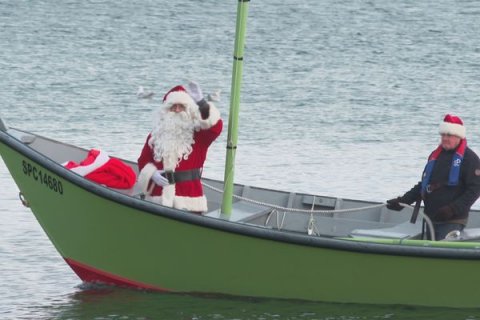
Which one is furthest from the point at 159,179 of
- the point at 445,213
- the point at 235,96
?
the point at 445,213

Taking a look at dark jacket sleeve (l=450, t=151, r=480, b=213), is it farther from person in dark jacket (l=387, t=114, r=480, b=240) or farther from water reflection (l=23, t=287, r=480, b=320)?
water reflection (l=23, t=287, r=480, b=320)

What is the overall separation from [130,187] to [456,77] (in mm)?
15508

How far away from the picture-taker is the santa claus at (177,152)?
13.8 m

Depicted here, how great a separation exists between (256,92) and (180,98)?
13.4 meters

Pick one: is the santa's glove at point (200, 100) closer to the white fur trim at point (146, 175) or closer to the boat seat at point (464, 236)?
the white fur trim at point (146, 175)

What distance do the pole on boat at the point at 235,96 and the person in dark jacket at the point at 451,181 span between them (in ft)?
5.29

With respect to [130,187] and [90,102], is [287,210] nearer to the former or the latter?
[130,187]

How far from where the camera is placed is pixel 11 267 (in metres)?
15.5

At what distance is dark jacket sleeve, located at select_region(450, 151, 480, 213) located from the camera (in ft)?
44.5

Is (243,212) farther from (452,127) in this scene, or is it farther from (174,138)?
(452,127)

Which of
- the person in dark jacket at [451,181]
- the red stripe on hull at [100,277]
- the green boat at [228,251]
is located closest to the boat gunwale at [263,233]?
the green boat at [228,251]

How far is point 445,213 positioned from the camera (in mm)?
13594

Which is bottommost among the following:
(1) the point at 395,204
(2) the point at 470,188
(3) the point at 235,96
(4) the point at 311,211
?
(4) the point at 311,211

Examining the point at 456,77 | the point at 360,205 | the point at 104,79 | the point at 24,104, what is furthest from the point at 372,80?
the point at 360,205
